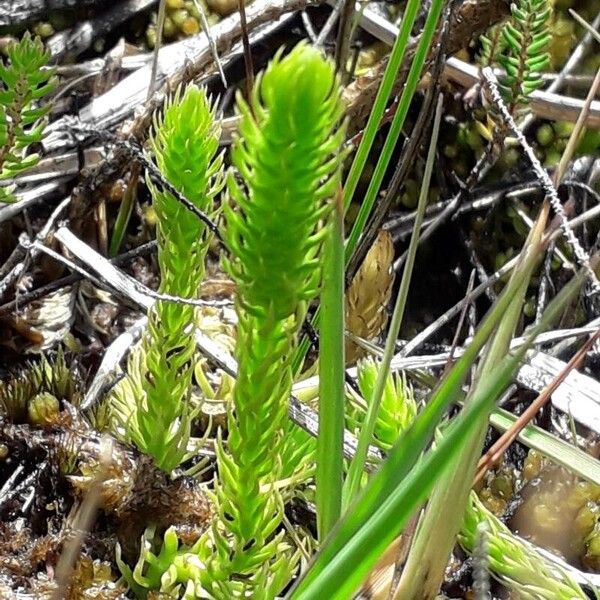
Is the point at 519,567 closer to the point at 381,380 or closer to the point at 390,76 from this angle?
the point at 381,380

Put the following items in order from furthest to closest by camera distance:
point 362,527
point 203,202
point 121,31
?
1. point 121,31
2. point 203,202
3. point 362,527

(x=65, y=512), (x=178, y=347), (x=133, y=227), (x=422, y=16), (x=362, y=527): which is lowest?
(x=65, y=512)

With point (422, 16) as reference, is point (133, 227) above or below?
below

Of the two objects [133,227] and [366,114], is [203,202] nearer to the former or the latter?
[366,114]

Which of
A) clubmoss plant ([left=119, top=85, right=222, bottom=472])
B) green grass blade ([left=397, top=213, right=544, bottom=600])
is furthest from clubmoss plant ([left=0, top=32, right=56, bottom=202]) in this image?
green grass blade ([left=397, top=213, right=544, bottom=600])

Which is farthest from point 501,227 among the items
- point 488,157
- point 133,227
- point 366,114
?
point 133,227

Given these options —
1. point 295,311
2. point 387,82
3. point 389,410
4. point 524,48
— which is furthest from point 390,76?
point 524,48
